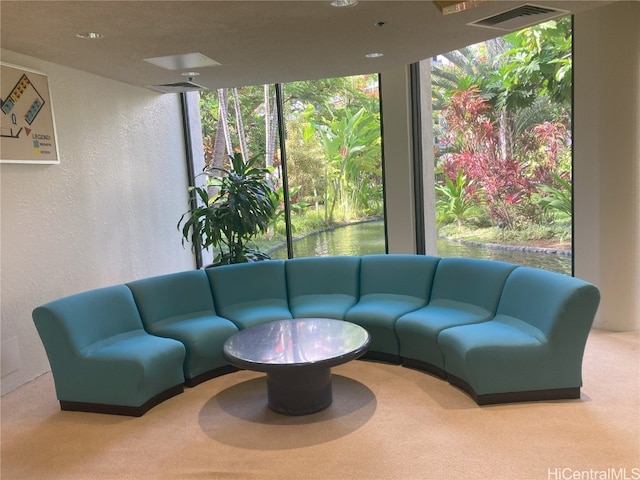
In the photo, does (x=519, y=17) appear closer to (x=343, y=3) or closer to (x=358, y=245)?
(x=343, y=3)

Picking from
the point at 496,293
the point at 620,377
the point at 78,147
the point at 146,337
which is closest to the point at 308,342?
the point at 146,337

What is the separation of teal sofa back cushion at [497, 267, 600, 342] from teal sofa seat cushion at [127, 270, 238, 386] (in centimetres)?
218

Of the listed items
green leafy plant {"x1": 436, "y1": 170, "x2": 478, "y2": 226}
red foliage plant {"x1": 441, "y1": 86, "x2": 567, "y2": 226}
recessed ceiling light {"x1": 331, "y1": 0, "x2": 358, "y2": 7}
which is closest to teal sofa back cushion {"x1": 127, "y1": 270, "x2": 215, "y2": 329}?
recessed ceiling light {"x1": 331, "y1": 0, "x2": 358, "y2": 7}

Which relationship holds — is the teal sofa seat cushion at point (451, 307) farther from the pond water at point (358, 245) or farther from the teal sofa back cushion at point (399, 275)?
the pond water at point (358, 245)

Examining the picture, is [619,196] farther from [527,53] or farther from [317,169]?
[317,169]

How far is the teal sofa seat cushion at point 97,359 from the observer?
3.16 m

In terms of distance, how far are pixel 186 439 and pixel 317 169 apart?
11.8ft

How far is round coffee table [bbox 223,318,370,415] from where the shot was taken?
292cm

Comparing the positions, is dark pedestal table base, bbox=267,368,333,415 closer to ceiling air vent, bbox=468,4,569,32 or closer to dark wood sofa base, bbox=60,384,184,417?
dark wood sofa base, bbox=60,384,184,417

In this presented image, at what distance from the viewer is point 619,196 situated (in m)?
4.08

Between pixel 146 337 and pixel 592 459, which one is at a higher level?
pixel 146 337

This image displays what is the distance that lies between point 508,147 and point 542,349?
247 centimetres

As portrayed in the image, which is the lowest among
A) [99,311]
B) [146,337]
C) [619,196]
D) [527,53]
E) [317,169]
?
[146,337]

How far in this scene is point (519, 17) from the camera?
3305 mm
